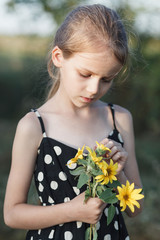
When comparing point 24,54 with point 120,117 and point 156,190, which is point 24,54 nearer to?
point 156,190

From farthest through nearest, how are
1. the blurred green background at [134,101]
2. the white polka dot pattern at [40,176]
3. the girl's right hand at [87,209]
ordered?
the blurred green background at [134,101] < the white polka dot pattern at [40,176] < the girl's right hand at [87,209]

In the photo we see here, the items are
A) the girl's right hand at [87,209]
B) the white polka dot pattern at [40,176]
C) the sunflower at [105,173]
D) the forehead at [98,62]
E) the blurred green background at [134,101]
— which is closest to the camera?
the sunflower at [105,173]

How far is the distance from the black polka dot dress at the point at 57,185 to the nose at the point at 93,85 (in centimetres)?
30

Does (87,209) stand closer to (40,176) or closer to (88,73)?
(40,176)

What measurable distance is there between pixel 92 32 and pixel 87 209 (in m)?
0.82

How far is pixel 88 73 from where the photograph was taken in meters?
1.77

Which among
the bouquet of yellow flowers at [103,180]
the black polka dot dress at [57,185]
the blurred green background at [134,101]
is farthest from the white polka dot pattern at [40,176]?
the blurred green background at [134,101]

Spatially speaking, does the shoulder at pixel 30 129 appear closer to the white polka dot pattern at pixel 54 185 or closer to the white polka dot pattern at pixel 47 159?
the white polka dot pattern at pixel 47 159

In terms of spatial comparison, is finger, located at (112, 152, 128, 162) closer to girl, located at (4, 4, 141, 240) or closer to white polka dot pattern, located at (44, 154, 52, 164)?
girl, located at (4, 4, 141, 240)

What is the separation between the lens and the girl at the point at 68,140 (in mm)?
1762

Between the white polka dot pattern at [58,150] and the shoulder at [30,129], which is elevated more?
the shoulder at [30,129]

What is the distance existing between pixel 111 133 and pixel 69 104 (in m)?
0.27

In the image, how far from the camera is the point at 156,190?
503 cm

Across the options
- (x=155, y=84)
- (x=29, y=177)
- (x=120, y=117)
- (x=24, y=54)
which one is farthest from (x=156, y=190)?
(x=24, y=54)
